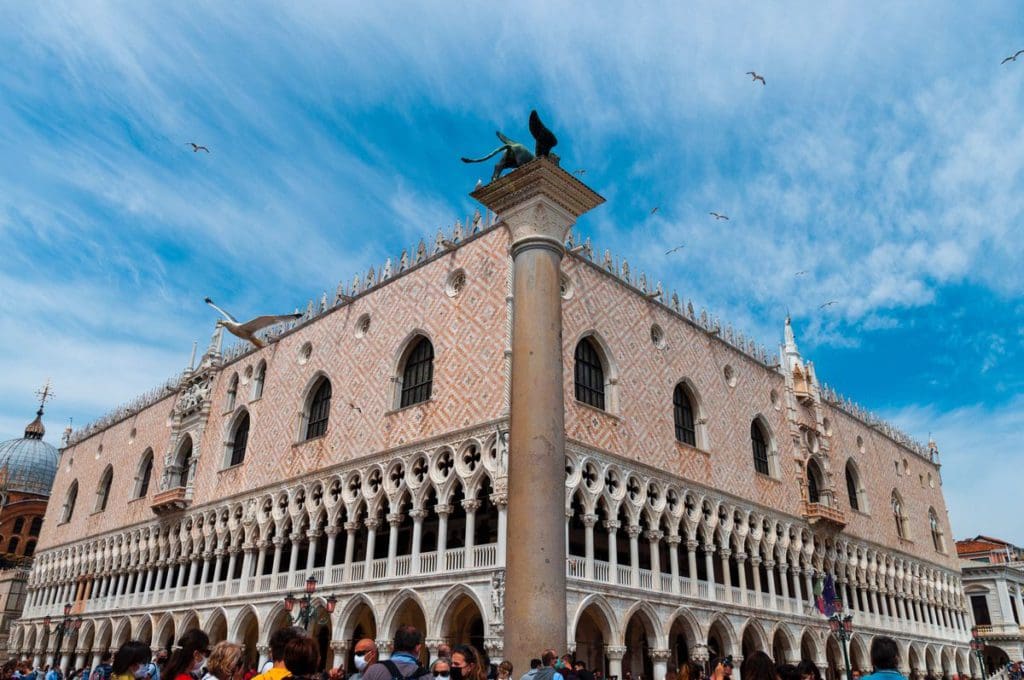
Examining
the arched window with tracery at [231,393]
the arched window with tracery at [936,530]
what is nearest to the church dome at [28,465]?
the arched window with tracery at [231,393]

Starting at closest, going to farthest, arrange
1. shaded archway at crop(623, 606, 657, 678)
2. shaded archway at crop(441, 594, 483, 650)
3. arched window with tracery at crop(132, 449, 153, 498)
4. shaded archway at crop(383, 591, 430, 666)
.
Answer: shaded archway at crop(383, 591, 430, 666)
shaded archway at crop(441, 594, 483, 650)
shaded archway at crop(623, 606, 657, 678)
arched window with tracery at crop(132, 449, 153, 498)

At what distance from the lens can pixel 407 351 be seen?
22312 mm

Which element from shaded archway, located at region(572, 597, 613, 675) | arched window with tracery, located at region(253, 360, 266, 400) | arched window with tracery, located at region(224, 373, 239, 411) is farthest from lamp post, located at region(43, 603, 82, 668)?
shaded archway, located at region(572, 597, 613, 675)

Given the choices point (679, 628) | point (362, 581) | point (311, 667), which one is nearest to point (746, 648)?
point (679, 628)

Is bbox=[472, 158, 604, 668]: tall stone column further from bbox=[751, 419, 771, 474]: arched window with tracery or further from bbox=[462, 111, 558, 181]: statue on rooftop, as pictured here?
bbox=[751, 419, 771, 474]: arched window with tracery

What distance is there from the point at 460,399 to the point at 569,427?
2904 mm

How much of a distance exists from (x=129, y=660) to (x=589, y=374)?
1688 cm

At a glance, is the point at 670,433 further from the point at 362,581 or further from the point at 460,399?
the point at 362,581

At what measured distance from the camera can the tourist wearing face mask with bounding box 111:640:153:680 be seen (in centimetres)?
439

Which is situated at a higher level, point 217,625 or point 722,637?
point 217,625

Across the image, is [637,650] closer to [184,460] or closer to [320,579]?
[320,579]

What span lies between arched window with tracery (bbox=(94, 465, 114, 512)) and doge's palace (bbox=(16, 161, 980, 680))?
51.2 inches

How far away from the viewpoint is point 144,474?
3272cm

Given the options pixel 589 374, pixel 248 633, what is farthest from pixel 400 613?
pixel 248 633
